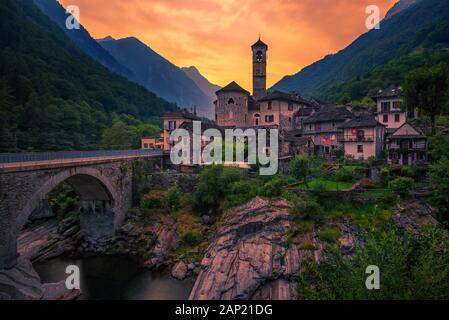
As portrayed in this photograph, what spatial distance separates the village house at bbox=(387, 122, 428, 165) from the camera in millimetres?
40719

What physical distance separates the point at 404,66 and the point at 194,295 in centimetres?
10177

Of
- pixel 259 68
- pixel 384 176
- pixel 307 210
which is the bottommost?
pixel 307 210

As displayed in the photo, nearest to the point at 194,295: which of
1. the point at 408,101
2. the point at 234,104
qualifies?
the point at 408,101

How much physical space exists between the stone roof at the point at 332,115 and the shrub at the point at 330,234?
29541 mm

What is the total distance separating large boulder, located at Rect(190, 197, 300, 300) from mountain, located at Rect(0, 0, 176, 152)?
43811 mm

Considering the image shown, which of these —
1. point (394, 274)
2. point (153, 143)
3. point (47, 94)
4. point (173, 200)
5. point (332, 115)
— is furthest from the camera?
point (47, 94)

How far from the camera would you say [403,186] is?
31.2m

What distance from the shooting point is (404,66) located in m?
95.4

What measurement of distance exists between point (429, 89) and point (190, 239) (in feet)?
126

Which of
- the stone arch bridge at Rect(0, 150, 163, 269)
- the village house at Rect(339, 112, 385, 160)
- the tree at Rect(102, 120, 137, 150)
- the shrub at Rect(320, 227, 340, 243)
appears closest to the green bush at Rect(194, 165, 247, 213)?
the stone arch bridge at Rect(0, 150, 163, 269)

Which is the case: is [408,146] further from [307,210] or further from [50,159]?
[50,159]

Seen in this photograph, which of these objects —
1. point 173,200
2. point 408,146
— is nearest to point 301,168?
point 173,200

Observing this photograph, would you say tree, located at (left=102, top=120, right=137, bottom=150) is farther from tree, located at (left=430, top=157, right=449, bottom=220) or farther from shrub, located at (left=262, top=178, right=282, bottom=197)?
tree, located at (left=430, top=157, right=449, bottom=220)

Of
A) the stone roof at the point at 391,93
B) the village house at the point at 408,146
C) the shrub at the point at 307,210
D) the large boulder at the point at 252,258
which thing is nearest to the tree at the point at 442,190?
the shrub at the point at 307,210
